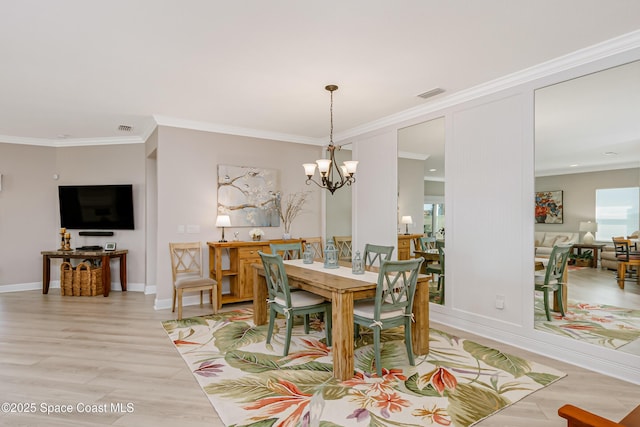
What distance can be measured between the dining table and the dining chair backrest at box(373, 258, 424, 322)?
0.12 m

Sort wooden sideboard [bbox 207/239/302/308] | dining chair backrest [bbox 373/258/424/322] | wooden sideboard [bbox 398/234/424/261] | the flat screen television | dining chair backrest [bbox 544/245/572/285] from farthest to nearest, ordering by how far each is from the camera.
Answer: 1. the flat screen television
2. wooden sideboard [bbox 207/239/302/308]
3. wooden sideboard [bbox 398/234/424/261]
4. dining chair backrest [bbox 544/245/572/285]
5. dining chair backrest [bbox 373/258/424/322]

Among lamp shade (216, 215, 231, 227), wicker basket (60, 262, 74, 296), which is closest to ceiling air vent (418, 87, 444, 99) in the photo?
lamp shade (216, 215, 231, 227)

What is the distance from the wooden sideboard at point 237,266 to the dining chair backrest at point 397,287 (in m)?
2.53

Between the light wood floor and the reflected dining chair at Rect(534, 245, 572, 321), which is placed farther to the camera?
the reflected dining chair at Rect(534, 245, 572, 321)

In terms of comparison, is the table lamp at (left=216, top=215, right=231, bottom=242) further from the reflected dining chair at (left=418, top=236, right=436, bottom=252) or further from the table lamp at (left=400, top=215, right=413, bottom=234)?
the reflected dining chair at (left=418, top=236, right=436, bottom=252)

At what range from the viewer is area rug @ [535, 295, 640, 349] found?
2896mm

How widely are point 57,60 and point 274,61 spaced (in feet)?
6.41

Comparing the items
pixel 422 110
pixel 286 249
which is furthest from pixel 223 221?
pixel 422 110

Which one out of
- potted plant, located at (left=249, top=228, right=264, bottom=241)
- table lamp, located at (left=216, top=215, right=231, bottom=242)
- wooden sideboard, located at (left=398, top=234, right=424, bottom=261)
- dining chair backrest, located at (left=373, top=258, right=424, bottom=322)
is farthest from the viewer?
potted plant, located at (left=249, top=228, right=264, bottom=241)

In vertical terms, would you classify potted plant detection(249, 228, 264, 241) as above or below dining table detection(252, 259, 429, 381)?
above

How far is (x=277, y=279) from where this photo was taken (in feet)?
11.1

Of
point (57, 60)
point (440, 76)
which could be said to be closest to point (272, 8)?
point (440, 76)

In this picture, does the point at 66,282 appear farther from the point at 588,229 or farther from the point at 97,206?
the point at 588,229

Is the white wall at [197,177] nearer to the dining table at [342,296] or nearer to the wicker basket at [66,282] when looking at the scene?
the dining table at [342,296]
